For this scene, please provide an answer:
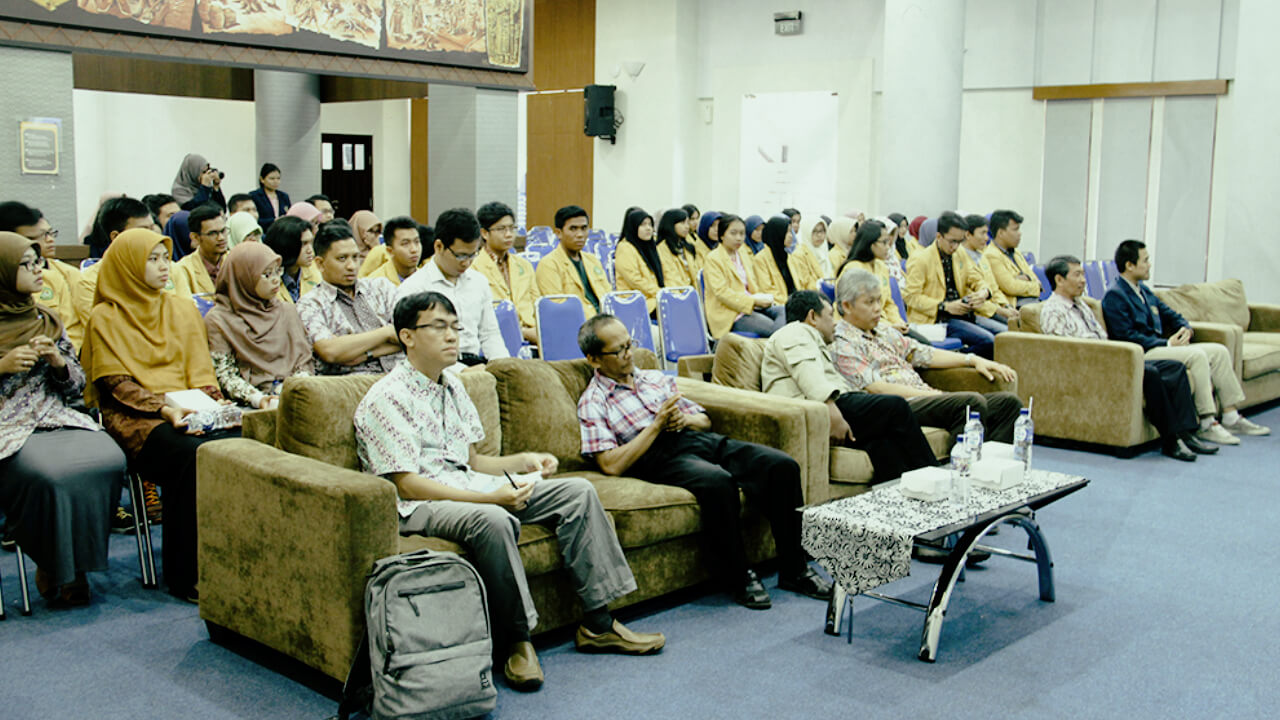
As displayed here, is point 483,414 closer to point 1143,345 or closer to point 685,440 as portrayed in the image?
point 685,440

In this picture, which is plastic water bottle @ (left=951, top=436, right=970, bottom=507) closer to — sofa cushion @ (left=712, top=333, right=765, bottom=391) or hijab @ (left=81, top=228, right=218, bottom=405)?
sofa cushion @ (left=712, top=333, right=765, bottom=391)

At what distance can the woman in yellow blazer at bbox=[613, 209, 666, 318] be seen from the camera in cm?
802

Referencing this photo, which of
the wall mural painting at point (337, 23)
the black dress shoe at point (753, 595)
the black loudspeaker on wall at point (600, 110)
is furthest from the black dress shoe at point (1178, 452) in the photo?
the black loudspeaker on wall at point (600, 110)

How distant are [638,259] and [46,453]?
15.7ft

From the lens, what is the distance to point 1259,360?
25.1 ft

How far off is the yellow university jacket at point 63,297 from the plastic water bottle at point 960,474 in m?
3.67

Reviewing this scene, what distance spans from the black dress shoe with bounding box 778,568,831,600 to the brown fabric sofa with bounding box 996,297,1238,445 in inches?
124

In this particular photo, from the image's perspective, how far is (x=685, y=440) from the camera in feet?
13.9

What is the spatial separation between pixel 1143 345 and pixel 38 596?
6131 mm

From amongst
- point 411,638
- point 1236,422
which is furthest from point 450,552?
point 1236,422

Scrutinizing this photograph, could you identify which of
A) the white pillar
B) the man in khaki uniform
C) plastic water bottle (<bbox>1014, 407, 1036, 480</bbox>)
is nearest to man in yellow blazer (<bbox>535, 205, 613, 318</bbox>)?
the man in khaki uniform

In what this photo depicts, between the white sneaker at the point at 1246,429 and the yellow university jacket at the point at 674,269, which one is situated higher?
the yellow university jacket at the point at 674,269

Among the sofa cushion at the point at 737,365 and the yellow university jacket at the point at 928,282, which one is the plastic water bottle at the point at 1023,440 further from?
the yellow university jacket at the point at 928,282

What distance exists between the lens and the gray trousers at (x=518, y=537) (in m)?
3.23
